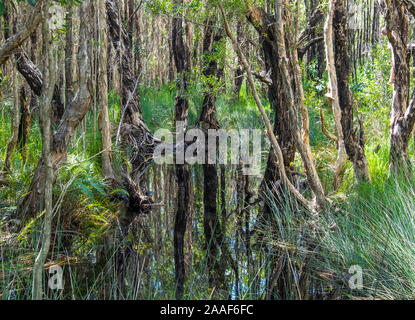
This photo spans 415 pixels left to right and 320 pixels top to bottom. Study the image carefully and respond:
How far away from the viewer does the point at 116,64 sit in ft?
22.0

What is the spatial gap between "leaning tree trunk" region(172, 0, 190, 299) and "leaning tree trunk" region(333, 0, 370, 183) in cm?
179

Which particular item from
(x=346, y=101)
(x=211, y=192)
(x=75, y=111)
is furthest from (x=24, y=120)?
(x=346, y=101)

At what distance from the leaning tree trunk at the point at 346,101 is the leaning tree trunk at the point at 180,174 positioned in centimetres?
179

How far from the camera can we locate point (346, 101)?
4422 mm

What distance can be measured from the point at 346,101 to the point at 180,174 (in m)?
3.34

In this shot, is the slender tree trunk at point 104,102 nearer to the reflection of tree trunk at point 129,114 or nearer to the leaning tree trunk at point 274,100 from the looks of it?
the reflection of tree trunk at point 129,114

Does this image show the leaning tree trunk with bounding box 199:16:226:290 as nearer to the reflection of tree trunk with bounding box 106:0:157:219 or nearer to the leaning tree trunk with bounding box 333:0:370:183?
the reflection of tree trunk with bounding box 106:0:157:219

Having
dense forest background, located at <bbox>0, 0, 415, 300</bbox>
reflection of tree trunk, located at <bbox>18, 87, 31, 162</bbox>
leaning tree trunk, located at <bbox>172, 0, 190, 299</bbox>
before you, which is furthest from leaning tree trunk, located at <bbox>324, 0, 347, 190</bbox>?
reflection of tree trunk, located at <bbox>18, 87, 31, 162</bbox>

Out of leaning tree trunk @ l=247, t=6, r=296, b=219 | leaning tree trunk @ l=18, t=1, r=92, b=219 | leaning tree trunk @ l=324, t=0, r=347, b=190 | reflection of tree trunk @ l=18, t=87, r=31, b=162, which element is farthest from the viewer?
reflection of tree trunk @ l=18, t=87, r=31, b=162

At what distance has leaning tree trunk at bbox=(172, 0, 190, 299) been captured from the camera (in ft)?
11.9
